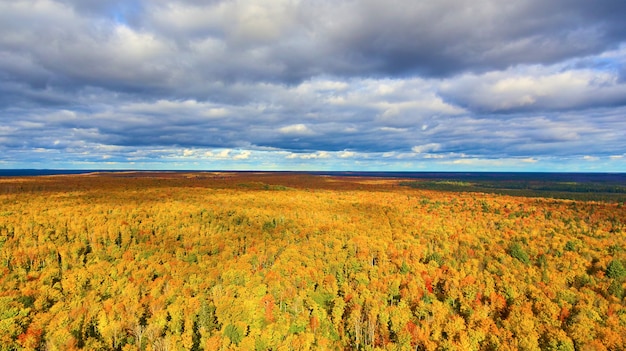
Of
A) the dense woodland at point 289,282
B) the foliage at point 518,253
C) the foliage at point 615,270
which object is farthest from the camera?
the foliage at point 518,253

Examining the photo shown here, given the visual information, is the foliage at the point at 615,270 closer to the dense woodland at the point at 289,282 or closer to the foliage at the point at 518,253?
the dense woodland at the point at 289,282

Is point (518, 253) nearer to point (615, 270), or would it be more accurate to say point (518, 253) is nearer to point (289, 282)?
point (615, 270)

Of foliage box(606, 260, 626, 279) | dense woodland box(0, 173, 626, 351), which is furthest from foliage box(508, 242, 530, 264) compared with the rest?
foliage box(606, 260, 626, 279)

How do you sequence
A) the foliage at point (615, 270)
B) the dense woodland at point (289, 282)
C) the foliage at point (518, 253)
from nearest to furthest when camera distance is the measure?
the dense woodland at point (289, 282), the foliage at point (615, 270), the foliage at point (518, 253)

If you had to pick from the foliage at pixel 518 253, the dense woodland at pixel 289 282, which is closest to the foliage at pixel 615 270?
the dense woodland at pixel 289 282

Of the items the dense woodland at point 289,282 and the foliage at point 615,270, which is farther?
the foliage at point 615,270

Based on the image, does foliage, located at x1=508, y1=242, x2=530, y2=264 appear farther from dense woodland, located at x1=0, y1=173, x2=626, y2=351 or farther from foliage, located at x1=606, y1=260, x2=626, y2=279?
foliage, located at x1=606, y1=260, x2=626, y2=279

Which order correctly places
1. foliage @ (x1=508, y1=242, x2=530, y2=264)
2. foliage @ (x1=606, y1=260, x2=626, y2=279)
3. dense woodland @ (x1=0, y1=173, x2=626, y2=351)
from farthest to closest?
foliage @ (x1=508, y1=242, x2=530, y2=264) < foliage @ (x1=606, y1=260, x2=626, y2=279) < dense woodland @ (x1=0, y1=173, x2=626, y2=351)

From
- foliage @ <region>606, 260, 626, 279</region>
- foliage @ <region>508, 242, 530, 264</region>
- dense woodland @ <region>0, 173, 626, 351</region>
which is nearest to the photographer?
dense woodland @ <region>0, 173, 626, 351</region>

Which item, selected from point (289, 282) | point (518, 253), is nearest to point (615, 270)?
point (518, 253)
